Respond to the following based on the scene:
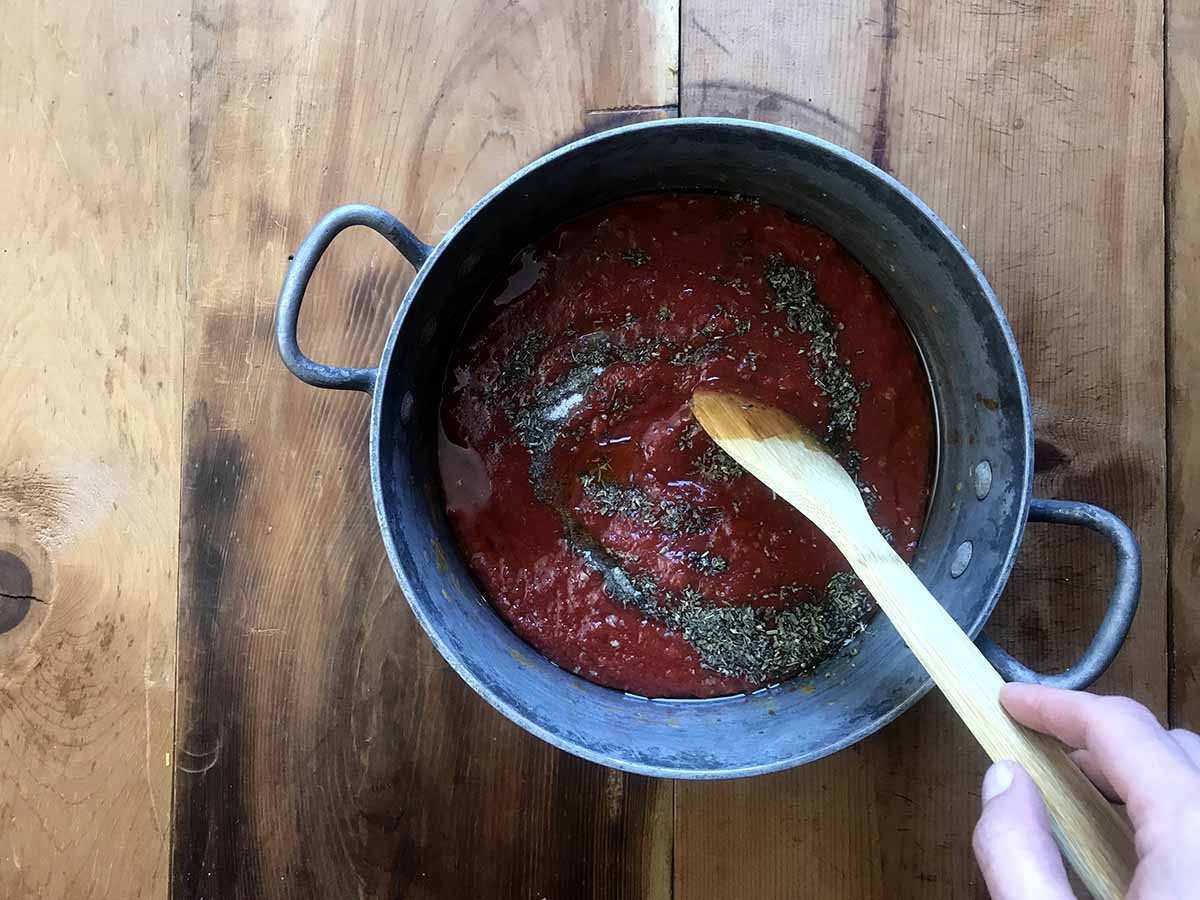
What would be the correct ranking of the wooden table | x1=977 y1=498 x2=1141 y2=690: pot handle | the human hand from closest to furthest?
the human hand
x1=977 y1=498 x2=1141 y2=690: pot handle
the wooden table

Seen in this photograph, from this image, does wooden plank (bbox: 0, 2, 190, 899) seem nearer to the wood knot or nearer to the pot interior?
the wood knot

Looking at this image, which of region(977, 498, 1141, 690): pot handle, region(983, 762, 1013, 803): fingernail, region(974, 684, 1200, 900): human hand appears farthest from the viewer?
region(977, 498, 1141, 690): pot handle

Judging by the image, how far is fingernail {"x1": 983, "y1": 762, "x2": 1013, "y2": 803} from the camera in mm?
717

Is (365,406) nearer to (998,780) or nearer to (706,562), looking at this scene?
(706,562)

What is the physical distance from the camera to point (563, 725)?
0.99m

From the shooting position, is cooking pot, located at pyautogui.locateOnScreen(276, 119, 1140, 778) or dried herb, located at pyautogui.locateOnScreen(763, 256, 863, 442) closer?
cooking pot, located at pyautogui.locateOnScreen(276, 119, 1140, 778)

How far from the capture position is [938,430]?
3.70ft

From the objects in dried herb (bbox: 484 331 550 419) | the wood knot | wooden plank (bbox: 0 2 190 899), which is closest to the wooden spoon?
dried herb (bbox: 484 331 550 419)

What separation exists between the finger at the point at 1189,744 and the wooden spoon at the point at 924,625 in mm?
77

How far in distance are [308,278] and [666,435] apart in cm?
45

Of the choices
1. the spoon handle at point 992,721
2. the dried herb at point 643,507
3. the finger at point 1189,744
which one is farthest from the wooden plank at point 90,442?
the finger at point 1189,744

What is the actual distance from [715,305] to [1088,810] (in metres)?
0.66

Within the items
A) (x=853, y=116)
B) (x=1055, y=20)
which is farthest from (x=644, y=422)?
(x=1055, y=20)

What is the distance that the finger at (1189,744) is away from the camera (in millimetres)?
707
